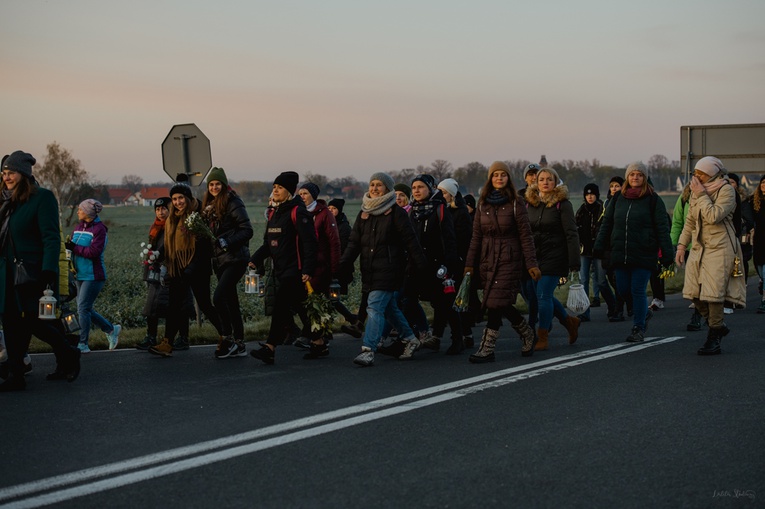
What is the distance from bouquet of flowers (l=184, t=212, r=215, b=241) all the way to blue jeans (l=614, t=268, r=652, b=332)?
4.64 meters

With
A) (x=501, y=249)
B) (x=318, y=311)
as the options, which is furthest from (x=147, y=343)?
(x=501, y=249)

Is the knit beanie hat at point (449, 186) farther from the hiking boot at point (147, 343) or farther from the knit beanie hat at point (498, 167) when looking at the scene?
the hiking boot at point (147, 343)

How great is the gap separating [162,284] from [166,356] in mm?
968

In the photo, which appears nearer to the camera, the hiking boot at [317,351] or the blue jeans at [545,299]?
the hiking boot at [317,351]

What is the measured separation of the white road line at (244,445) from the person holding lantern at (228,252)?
3028mm

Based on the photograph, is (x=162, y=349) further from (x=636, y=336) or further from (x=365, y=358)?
(x=636, y=336)

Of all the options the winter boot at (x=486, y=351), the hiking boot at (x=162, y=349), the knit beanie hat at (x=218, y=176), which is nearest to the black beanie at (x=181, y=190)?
the knit beanie hat at (x=218, y=176)

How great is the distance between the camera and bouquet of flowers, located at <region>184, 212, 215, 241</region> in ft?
33.8

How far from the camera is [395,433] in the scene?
6.39 metres

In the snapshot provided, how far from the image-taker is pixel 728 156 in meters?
23.9

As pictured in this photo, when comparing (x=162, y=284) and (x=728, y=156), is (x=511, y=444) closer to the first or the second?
(x=162, y=284)

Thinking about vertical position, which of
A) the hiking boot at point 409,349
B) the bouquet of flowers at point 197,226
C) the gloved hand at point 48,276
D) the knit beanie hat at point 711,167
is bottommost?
the hiking boot at point 409,349

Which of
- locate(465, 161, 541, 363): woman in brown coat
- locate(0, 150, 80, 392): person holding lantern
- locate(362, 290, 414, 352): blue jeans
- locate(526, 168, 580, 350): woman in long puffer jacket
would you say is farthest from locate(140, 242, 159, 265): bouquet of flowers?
locate(526, 168, 580, 350): woman in long puffer jacket

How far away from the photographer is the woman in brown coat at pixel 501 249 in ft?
32.0
